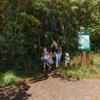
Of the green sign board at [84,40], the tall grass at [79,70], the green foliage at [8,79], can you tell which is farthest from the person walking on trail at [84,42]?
the green foliage at [8,79]

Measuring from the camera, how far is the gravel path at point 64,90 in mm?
13273

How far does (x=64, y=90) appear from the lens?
1386 cm

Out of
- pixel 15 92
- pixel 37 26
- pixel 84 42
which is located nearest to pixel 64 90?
pixel 15 92

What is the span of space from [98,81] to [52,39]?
5772 mm

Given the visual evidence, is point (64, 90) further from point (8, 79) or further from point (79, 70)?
point (8, 79)

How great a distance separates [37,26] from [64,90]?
6.29 m

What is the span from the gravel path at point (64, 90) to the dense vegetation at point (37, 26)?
140 inches

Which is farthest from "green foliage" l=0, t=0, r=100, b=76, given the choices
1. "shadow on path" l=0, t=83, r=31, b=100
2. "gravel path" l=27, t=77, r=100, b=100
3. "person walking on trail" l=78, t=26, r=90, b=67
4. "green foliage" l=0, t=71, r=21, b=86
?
"gravel path" l=27, t=77, r=100, b=100

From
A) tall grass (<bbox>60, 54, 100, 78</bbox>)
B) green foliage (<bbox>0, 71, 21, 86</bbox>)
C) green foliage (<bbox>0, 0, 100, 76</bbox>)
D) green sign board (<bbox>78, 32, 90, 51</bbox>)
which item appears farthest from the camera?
green foliage (<bbox>0, 0, 100, 76</bbox>)

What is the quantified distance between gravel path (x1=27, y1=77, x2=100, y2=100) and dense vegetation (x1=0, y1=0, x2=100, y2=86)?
11.7ft

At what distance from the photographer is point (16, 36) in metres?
17.9

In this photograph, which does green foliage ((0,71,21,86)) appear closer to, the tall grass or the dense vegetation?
the dense vegetation

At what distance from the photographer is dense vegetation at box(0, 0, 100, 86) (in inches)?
680

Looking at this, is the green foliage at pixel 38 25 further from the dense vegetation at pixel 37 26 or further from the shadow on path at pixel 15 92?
the shadow on path at pixel 15 92
